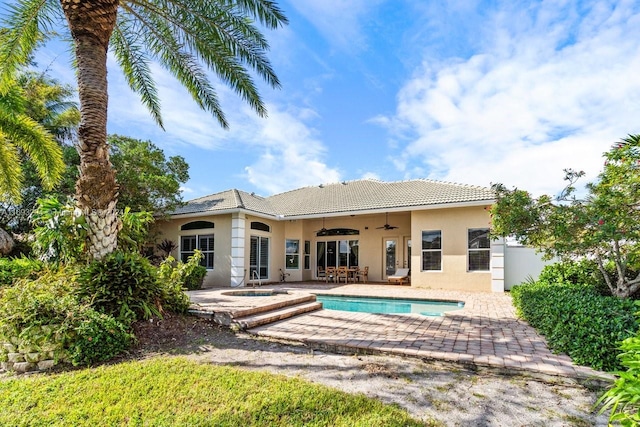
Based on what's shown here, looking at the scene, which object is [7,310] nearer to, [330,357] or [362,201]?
[330,357]

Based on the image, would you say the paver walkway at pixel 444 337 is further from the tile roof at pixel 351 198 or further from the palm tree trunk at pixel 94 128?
the tile roof at pixel 351 198

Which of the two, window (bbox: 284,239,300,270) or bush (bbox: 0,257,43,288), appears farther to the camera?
window (bbox: 284,239,300,270)

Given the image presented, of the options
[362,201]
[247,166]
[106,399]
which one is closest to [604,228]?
[106,399]

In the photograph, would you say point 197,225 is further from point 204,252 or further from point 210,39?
point 210,39

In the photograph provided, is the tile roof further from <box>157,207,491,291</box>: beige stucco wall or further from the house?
<box>157,207,491,291</box>: beige stucco wall

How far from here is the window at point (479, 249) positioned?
557 inches

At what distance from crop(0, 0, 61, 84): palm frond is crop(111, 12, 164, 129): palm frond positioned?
1774 mm

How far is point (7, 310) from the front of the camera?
548 centimetres

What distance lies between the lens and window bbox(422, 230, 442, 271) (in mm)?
15070

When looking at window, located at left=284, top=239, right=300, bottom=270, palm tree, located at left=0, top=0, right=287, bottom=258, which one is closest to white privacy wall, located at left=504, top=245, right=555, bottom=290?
window, located at left=284, top=239, right=300, bottom=270

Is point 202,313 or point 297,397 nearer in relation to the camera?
point 297,397

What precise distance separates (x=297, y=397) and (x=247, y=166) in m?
18.9

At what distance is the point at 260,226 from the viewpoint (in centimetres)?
1777

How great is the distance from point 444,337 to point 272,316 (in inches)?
150
